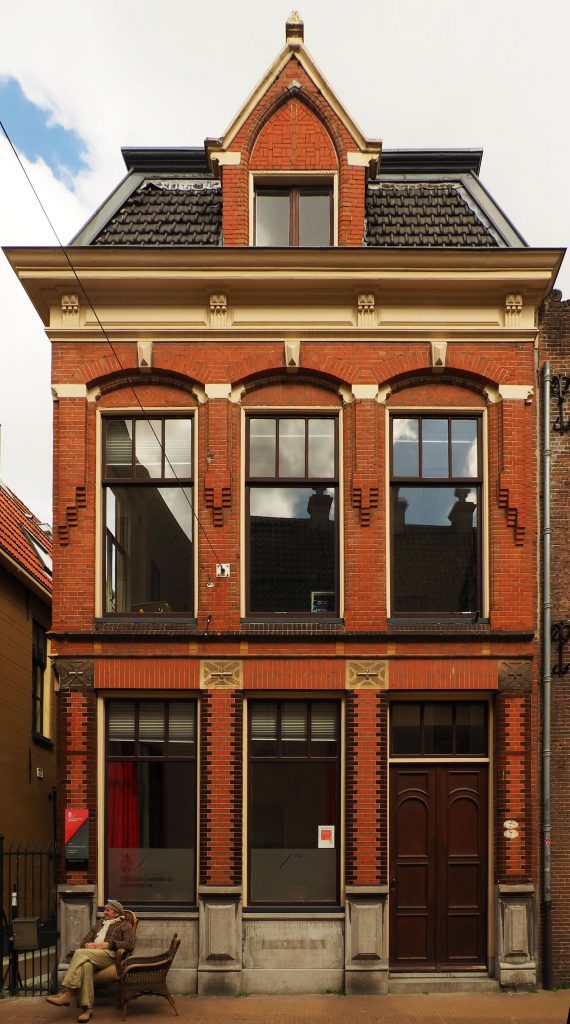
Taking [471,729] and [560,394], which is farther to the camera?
[560,394]

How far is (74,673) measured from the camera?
14312 millimetres

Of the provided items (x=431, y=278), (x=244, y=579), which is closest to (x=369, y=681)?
(x=244, y=579)

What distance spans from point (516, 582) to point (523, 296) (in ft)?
12.8

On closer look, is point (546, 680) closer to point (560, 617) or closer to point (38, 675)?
point (560, 617)

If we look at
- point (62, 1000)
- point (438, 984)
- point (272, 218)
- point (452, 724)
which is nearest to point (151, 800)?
point (62, 1000)

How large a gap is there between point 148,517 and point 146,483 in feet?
1.52

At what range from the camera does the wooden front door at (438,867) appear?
14141mm

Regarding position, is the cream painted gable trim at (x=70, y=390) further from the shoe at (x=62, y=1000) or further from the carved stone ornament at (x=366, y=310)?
the shoe at (x=62, y=1000)

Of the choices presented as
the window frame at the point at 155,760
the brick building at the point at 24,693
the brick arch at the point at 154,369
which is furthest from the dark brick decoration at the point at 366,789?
the brick building at the point at 24,693

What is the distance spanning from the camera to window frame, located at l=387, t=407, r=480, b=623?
14.6m

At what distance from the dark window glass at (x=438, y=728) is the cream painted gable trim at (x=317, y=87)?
25.2 feet

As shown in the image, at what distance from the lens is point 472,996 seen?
13602 millimetres

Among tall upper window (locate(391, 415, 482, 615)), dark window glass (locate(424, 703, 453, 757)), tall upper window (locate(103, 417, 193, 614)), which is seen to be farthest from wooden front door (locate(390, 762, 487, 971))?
tall upper window (locate(103, 417, 193, 614))

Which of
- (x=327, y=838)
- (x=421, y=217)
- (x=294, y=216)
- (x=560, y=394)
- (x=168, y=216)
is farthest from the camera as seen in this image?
(x=168, y=216)
